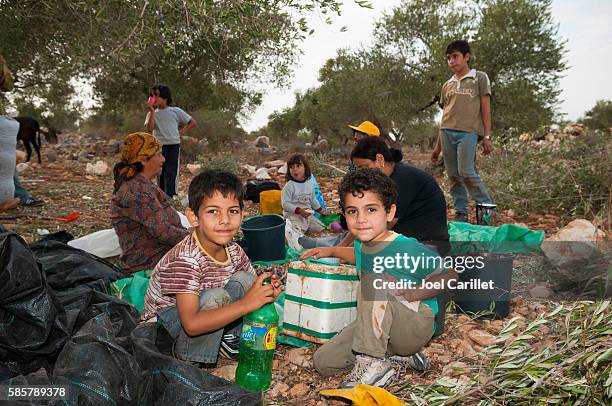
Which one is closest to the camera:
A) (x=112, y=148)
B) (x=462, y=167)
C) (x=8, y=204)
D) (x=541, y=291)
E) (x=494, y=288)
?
(x=494, y=288)

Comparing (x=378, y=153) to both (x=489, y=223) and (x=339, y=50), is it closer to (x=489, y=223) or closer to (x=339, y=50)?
(x=489, y=223)

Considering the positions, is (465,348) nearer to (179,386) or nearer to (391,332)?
(391,332)

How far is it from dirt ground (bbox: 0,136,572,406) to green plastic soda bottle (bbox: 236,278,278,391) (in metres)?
0.15

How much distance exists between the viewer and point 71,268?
3854mm

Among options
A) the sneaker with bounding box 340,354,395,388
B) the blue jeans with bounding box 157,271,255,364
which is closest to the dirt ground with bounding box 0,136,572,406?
the sneaker with bounding box 340,354,395,388

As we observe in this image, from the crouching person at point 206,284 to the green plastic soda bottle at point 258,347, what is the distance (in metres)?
0.09

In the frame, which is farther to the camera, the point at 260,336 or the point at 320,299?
A: the point at 320,299

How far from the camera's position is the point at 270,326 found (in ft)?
8.63

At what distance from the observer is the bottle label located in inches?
103

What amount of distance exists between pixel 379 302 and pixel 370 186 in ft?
2.00

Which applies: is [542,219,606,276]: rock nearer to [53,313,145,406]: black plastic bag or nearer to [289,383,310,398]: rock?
[289,383,310,398]: rock

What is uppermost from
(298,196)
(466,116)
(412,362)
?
(466,116)

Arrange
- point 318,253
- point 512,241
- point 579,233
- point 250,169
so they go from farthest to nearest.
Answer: point 250,169
point 579,233
point 512,241
point 318,253

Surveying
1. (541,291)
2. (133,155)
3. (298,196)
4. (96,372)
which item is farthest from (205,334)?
(298,196)
